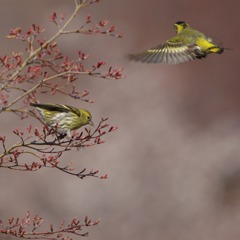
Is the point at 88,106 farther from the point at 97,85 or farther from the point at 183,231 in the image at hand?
the point at 183,231

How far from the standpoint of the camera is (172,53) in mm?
8125

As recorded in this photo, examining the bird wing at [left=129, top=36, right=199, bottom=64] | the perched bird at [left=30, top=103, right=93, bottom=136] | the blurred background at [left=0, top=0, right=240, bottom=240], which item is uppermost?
the blurred background at [left=0, top=0, right=240, bottom=240]

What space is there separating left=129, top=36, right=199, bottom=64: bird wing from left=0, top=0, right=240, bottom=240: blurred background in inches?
355

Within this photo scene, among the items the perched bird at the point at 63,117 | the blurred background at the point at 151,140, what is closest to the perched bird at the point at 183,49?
the perched bird at the point at 63,117

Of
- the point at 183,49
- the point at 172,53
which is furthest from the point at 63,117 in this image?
the point at 183,49

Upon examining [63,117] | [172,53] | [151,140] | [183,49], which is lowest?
[63,117]

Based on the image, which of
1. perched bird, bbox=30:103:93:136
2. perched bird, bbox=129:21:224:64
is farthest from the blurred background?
perched bird, bbox=30:103:93:136

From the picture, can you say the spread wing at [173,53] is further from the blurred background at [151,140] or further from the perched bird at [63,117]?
the blurred background at [151,140]

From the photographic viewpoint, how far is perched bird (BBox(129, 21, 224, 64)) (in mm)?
7875

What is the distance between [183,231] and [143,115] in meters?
4.56

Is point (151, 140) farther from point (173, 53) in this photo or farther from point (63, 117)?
point (63, 117)

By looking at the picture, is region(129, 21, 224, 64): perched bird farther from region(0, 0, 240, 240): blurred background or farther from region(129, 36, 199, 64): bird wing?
region(0, 0, 240, 240): blurred background

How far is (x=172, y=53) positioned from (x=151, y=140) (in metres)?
11.5

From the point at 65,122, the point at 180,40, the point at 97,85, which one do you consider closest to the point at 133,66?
the point at 97,85
